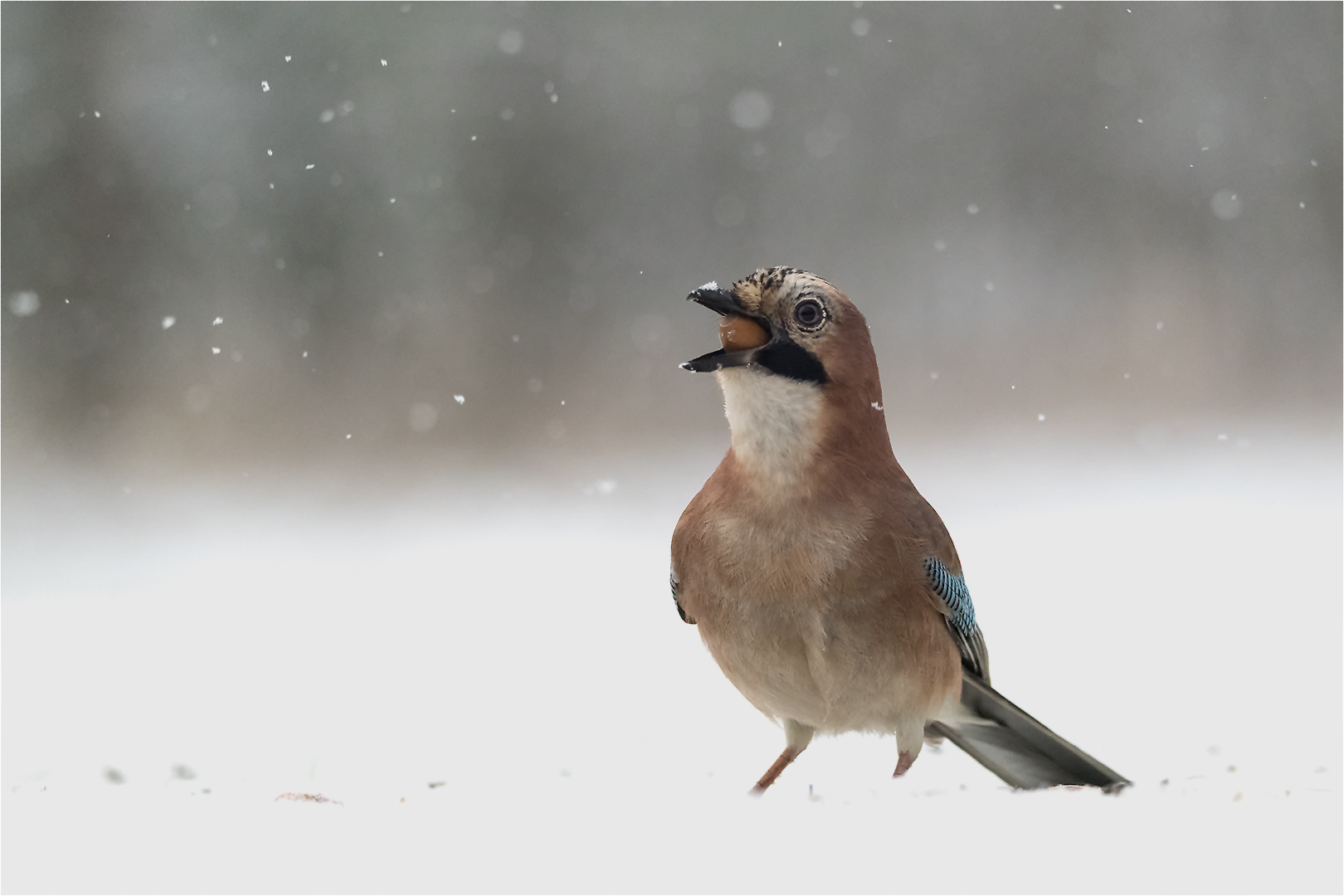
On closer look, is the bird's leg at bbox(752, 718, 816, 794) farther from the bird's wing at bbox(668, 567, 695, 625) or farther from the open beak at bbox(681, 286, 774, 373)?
the open beak at bbox(681, 286, 774, 373)

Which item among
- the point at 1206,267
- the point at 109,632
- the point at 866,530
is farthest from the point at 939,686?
the point at 1206,267

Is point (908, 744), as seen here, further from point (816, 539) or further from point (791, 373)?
point (791, 373)

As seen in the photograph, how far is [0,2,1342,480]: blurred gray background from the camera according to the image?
33.1ft

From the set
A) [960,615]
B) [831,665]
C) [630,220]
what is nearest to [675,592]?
[831,665]

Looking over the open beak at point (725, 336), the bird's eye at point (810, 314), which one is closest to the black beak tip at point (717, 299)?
the open beak at point (725, 336)

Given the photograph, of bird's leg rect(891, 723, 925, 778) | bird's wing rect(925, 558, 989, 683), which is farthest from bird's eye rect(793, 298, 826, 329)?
bird's leg rect(891, 723, 925, 778)

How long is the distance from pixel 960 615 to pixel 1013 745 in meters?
0.56

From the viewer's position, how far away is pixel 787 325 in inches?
105

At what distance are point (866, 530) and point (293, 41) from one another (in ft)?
28.1

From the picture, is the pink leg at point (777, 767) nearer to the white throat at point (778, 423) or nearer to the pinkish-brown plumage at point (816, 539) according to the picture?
the pinkish-brown plumage at point (816, 539)

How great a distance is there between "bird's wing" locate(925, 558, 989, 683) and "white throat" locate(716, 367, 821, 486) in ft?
1.38

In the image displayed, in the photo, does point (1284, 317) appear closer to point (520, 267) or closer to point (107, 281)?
point (520, 267)

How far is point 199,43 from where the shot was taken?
9.69m

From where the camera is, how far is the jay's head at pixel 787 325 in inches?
104
